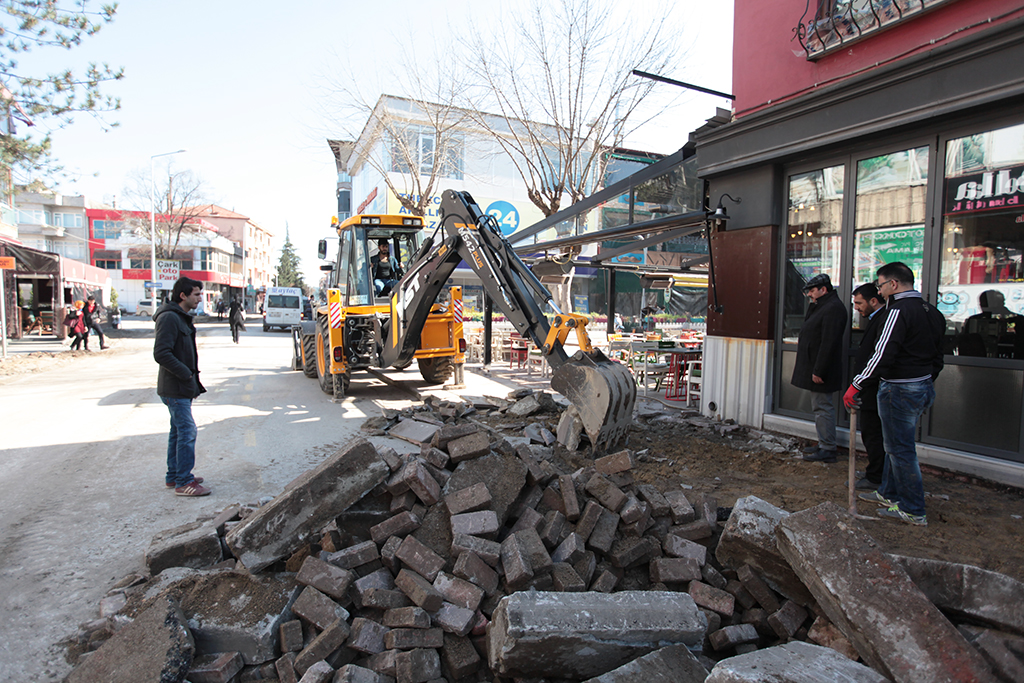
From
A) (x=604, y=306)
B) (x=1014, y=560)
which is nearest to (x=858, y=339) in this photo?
(x=1014, y=560)

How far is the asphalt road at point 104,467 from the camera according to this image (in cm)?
348

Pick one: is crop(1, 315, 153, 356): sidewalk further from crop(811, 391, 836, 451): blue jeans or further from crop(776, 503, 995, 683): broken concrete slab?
crop(776, 503, 995, 683): broken concrete slab

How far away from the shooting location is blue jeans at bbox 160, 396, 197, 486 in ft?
17.1

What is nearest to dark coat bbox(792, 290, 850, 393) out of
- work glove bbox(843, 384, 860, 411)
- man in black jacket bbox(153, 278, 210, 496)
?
work glove bbox(843, 384, 860, 411)

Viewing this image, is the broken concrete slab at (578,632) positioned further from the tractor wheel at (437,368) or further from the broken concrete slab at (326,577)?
the tractor wheel at (437,368)

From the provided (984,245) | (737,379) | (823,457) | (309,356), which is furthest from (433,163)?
(984,245)

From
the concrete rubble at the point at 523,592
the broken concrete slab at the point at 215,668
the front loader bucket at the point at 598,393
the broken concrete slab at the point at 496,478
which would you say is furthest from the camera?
the front loader bucket at the point at 598,393

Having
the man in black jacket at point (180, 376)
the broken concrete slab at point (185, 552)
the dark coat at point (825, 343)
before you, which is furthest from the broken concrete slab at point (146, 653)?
the dark coat at point (825, 343)

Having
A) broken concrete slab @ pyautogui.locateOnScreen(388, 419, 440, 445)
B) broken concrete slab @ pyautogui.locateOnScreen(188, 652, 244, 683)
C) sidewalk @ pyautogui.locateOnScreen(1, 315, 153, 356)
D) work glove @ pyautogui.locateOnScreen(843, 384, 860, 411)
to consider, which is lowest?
broken concrete slab @ pyautogui.locateOnScreen(188, 652, 244, 683)

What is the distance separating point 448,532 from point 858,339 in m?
5.32

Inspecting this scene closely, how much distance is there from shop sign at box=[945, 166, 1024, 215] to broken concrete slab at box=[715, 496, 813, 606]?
4.18 metres

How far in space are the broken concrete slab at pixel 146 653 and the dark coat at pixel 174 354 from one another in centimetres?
264

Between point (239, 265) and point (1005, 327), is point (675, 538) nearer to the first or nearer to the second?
point (1005, 327)

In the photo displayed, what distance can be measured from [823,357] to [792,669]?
13.6 ft
